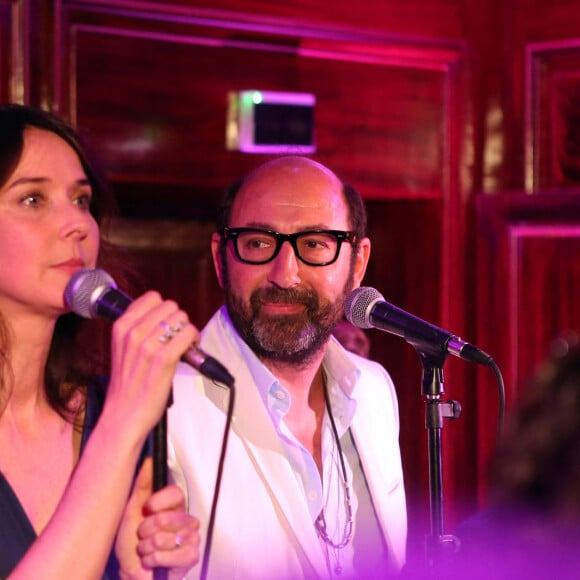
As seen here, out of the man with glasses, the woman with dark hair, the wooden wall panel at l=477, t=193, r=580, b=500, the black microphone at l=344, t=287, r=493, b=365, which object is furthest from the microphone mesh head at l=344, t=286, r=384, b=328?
the wooden wall panel at l=477, t=193, r=580, b=500

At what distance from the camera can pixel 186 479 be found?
6.89ft

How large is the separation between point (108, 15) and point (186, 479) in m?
1.91

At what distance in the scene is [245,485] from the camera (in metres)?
2.17

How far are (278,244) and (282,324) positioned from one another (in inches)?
8.0

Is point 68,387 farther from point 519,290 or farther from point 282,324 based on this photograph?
point 519,290

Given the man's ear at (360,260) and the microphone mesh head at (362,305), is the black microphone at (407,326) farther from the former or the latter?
the man's ear at (360,260)

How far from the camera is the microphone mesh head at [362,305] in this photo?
189 cm

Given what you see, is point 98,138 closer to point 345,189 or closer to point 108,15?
point 108,15

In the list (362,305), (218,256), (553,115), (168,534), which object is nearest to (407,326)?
(362,305)

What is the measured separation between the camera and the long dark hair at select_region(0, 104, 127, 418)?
1937mm

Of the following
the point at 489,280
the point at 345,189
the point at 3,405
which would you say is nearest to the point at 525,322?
the point at 489,280

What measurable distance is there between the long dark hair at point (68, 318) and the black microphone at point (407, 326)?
67 cm

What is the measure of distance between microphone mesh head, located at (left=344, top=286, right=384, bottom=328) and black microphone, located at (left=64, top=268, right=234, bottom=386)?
539 millimetres

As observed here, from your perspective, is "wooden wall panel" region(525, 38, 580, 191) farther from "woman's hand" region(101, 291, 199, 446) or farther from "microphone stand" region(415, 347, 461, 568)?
"woman's hand" region(101, 291, 199, 446)
